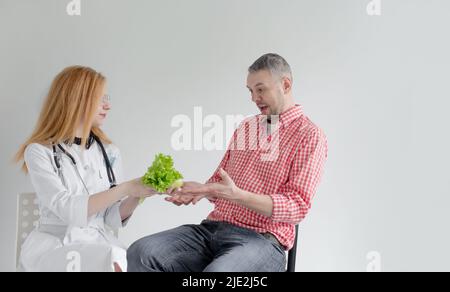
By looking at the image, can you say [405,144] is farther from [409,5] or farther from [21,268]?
[21,268]

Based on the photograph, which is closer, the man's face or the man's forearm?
the man's forearm

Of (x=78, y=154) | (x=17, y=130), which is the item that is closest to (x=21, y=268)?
(x=78, y=154)

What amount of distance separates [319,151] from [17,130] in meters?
1.61

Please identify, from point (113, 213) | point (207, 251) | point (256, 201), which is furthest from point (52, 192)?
point (256, 201)

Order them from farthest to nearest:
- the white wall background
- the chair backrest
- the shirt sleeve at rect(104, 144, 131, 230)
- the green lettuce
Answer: the white wall background, the chair backrest, the shirt sleeve at rect(104, 144, 131, 230), the green lettuce

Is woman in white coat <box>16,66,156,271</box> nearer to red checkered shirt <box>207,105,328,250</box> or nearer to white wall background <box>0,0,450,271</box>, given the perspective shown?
red checkered shirt <box>207,105,328,250</box>

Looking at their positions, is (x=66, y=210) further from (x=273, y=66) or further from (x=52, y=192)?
(x=273, y=66)

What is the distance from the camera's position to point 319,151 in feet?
7.77

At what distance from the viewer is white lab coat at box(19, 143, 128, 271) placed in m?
2.35

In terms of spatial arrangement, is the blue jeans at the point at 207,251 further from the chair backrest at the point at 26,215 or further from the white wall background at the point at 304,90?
the white wall background at the point at 304,90

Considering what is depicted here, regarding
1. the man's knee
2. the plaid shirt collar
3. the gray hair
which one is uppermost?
the gray hair

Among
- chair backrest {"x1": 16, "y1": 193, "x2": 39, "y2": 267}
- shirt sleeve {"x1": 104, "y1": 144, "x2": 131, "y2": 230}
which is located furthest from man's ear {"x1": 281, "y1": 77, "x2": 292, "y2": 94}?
chair backrest {"x1": 16, "y1": 193, "x2": 39, "y2": 267}

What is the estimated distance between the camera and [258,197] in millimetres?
2217
